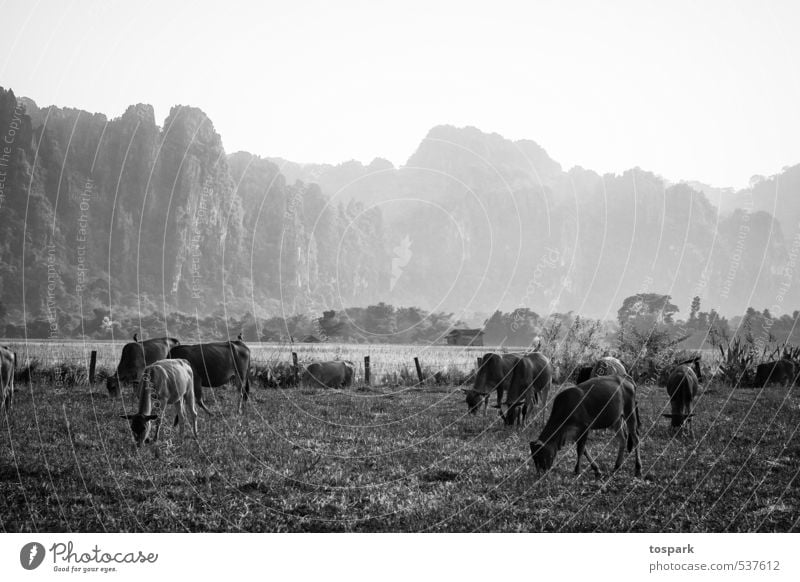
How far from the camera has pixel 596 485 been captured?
1203 centimetres

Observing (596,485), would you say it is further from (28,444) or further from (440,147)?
(440,147)

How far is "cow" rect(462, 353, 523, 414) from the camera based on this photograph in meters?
21.2

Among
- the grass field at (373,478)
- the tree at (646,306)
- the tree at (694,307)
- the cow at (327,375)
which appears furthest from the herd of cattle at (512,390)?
the tree at (646,306)

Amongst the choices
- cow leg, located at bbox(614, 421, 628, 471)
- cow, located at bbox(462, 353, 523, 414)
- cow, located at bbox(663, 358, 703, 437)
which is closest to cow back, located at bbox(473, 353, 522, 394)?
cow, located at bbox(462, 353, 523, 414)

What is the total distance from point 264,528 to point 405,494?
108 inches

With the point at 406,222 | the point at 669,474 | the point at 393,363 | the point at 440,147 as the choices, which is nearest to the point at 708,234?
the point at 440,147

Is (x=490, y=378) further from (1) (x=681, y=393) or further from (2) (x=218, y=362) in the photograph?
(2) (x=218, y=362)

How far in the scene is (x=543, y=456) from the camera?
12.3m

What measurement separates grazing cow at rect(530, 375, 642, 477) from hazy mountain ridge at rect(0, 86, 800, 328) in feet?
255

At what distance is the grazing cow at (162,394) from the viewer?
14547 millimetres

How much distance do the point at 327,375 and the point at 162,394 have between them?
49.5 ft

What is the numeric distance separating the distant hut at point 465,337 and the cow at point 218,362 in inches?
1853

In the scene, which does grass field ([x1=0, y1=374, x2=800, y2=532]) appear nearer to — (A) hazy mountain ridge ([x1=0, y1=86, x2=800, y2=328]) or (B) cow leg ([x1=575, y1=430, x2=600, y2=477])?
(B) cow leg ([x1=575, y1=430, x2=600, y2=477])

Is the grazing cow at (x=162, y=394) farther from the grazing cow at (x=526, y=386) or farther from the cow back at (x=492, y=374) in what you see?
the cow back at (x=492, y=374)
